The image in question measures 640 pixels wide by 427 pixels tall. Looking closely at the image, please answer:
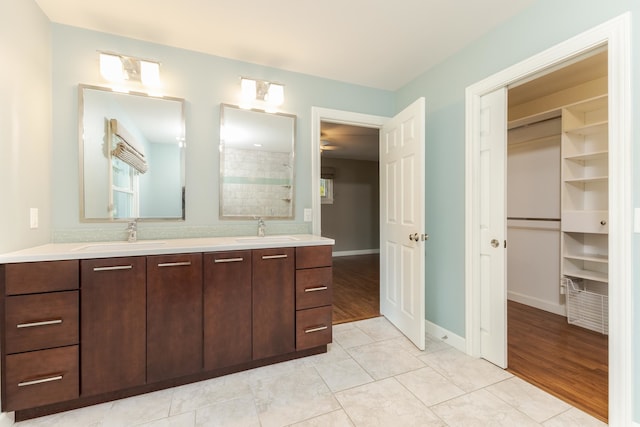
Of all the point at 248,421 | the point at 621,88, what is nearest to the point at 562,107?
the point at 621,88

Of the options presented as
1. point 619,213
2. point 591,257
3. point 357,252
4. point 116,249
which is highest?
point 619,213

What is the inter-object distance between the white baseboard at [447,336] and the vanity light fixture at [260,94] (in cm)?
250

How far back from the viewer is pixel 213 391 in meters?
1.73

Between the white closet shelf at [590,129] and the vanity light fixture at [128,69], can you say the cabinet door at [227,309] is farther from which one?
the white closet shelf at [590,129]

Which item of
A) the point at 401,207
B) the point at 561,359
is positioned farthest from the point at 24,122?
the point at 561,359

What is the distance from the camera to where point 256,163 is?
245cm

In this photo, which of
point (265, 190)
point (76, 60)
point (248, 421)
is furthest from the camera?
point (265, 190)

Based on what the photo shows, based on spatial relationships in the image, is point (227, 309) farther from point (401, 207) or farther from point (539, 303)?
point (539, 303)

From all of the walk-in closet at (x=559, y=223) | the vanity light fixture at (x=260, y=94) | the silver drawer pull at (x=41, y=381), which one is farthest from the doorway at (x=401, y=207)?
the silver drawer pull at (x=41, y=381)

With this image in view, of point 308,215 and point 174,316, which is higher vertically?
point 308,215

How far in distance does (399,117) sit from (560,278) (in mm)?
2430

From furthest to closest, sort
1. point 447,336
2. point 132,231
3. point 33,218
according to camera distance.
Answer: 1. point 447,336
2. point 132,231
3. point 33,218

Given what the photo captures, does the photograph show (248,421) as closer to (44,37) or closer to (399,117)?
(399,117)

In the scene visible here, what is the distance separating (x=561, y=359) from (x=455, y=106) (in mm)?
2153
